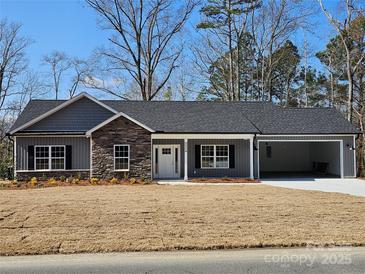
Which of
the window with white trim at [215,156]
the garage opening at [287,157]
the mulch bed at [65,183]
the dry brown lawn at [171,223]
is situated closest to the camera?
the dry brown lawn at [171,223]

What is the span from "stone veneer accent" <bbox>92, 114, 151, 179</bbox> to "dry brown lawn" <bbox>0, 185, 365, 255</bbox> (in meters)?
7.17

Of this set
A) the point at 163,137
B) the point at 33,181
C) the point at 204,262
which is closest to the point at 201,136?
the point at 163,137

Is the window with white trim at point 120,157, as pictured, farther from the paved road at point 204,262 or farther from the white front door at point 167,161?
the paved road at point 204,262

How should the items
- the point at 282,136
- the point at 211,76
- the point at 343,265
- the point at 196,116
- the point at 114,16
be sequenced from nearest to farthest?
the point at 343,265
the point at 282,136
the point at 196,116
the point at 114,16
the point at 211,76

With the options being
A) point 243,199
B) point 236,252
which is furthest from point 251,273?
point 243,199

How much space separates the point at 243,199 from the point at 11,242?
7542 mm

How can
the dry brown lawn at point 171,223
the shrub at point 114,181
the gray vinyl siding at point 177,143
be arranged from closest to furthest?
1. the dry brown lawn at point 171,223
2. the shrub at point 114,181
3. the gray vinyl siding at point 177,143


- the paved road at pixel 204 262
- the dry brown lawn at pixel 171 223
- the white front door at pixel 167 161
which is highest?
the white front door at pixel 167 161

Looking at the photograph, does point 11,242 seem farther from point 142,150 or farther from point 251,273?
point 142,150

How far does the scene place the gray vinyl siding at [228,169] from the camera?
69.5 ft

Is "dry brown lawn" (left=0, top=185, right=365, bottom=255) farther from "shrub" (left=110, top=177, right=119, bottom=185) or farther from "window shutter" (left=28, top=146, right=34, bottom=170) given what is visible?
"window shutter" (left=28, top=146, right=34, bottom=170)

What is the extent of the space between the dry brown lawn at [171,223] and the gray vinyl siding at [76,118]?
8.64 metres

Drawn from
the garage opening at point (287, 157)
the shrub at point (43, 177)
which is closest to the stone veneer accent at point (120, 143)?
the shrub at point (43, 177)

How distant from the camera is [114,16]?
3566 cm
